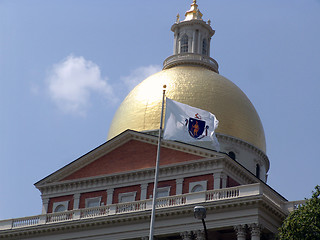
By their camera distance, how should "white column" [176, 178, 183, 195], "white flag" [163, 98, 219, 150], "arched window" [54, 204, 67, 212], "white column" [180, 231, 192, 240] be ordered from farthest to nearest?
"arched window" [54, 204, 67, 212] → "white column" [176, 178, 183, 195] → "white column" [180, 231, 192, 240] → "white flag" [163, 98, 219, 150]

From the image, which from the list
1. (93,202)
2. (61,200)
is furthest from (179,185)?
(61,200)

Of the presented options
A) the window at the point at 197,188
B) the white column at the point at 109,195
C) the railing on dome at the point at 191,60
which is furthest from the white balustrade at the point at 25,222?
the railing on dome at the point at 191,60

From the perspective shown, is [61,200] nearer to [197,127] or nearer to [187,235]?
[187,235]

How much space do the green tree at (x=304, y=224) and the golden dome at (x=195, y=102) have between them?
19324mm

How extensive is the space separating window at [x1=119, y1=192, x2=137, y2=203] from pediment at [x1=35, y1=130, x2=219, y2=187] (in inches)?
73.7

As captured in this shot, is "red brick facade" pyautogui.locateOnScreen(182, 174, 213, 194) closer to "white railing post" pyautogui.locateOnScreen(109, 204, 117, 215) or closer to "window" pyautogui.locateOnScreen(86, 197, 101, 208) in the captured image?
"white railing post" pyautogui.locateOnScreen(109, 204, 117, 215)

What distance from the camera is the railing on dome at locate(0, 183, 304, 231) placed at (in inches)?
2224

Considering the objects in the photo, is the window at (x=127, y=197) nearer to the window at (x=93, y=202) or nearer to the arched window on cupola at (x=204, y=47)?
the window at (x=93, y=202)

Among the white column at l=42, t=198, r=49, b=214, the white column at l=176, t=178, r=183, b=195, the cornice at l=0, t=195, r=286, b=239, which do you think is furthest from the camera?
the white column at l=42, t=198, r=49, b=214

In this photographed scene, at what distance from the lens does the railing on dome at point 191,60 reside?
76.0 m

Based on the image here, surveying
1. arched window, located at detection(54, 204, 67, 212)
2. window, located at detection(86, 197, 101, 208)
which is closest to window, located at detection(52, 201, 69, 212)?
arched window, located at detection(54, 204, 67, 212)

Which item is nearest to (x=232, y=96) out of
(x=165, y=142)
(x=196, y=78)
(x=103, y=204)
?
(x=196, y=78)

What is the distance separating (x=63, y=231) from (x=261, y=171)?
18665mm

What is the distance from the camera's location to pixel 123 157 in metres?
65.4
